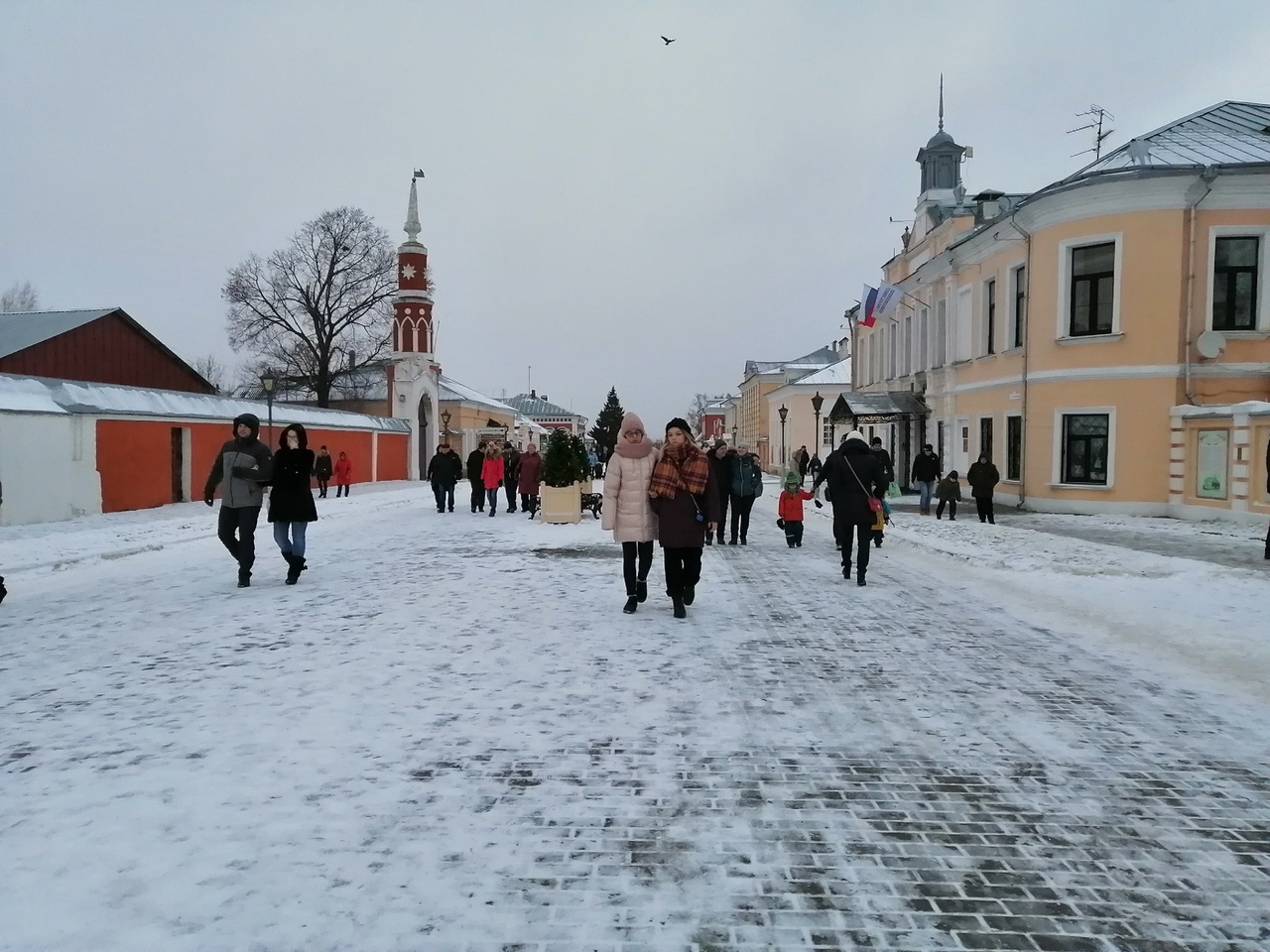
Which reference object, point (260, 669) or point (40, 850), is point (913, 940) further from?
point (260, 669)

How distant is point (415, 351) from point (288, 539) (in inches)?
1383

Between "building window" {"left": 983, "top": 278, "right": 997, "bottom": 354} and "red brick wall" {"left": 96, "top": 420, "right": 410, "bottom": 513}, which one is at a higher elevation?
"building window" {"left": 983, "top": 278, "right": 997, "bottom": 354}

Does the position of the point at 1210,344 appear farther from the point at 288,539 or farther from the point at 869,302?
the point at 288,539

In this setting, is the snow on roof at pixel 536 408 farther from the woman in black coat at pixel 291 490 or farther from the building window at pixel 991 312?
the woman in black coat at pixel 291 490

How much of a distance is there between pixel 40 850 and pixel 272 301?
163 feet

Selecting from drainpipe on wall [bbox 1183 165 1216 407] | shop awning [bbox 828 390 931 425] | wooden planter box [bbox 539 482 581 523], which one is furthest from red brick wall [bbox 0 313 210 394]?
drainpipe on wall [bbox 1183 165 1216 407]

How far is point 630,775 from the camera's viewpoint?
160 inches

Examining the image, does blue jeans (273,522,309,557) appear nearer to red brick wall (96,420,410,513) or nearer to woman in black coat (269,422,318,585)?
woman in black coat (269,422,318,585)

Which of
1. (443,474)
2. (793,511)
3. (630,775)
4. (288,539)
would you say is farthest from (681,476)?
(443,474)

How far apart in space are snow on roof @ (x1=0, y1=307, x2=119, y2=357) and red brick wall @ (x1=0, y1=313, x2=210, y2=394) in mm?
162

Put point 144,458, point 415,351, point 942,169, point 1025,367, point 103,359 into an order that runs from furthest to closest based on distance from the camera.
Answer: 1. point 415,351
2. point 942,169
3. point 103,359
4. point 1025,367
5. point 144,458

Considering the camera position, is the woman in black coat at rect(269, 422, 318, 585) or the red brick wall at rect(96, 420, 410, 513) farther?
the red brick wall at rect(96, 420, 410, 513)

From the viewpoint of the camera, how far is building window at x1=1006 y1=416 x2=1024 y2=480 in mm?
22656

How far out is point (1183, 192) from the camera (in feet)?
62.2
